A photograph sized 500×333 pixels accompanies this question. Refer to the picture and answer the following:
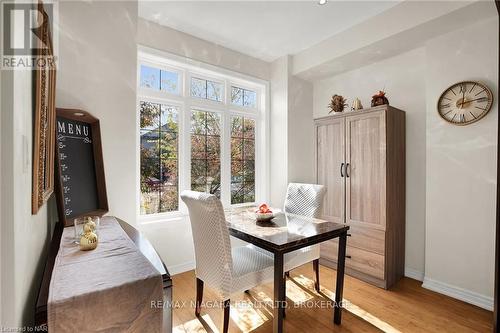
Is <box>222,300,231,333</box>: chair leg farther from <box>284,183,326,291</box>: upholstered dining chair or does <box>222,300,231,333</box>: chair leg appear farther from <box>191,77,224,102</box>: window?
<box>191,77,224,102</box>: window

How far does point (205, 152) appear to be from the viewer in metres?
3.24

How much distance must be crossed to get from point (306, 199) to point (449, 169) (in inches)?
54.3

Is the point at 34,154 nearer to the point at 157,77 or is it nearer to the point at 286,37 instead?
the point at 157,77

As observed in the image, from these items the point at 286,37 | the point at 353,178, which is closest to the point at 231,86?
the point at 286,37

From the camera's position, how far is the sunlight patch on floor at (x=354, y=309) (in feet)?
6.34

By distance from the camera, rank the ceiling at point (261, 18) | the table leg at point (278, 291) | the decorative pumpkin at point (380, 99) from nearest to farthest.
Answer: the table leg at point (278, 291), the ceiling at point (261, 18), the decorative pumpkin at point (380, 99)

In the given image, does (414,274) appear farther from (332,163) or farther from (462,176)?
(332,163)

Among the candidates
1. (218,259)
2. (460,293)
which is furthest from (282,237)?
(460,293)

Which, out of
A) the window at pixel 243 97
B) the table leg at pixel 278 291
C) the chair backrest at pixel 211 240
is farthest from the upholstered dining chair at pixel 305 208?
the window at pixel 243 97

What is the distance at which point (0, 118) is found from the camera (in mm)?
621

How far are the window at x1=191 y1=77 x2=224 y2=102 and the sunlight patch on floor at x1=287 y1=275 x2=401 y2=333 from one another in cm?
244

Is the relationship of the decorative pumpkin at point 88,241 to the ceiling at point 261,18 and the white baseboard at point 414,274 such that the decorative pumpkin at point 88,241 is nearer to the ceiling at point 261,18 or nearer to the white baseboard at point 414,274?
the ceiling at point 261,18

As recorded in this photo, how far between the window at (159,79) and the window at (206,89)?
223 millimetres

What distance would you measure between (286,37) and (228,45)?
28.9 inches
